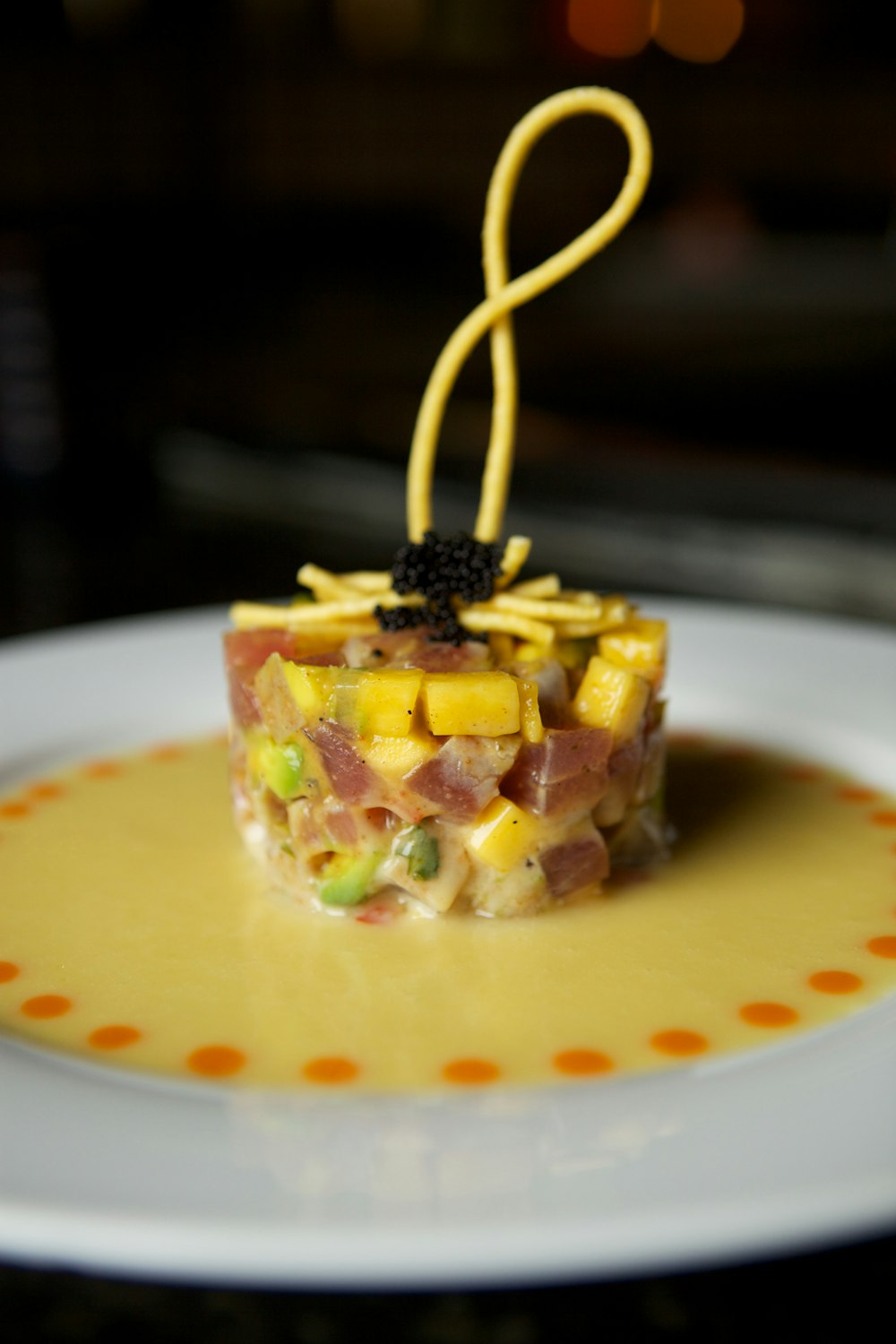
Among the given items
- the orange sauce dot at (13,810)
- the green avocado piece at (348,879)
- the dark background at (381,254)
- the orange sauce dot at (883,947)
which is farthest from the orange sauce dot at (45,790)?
the dark background at (381,254)

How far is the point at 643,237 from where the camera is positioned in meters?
11.4

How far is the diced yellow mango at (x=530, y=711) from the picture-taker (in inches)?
83.6

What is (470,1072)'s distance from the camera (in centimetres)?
174

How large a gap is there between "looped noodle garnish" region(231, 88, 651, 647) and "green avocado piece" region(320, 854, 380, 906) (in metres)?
0.39

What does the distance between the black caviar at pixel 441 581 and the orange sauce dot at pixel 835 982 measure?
0.74 metres

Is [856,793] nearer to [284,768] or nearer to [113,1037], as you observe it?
[284,768]

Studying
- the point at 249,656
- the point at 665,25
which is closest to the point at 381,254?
the point at 665,25

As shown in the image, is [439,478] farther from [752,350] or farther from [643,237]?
[643,237]

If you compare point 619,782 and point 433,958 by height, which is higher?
point 619,782

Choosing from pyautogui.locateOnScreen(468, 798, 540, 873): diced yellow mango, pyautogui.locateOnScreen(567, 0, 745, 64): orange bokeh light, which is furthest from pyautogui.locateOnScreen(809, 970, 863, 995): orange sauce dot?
pyautogui.locateOnScreen(567, 0, 745, 64): orange bokeh light

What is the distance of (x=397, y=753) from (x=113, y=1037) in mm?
553

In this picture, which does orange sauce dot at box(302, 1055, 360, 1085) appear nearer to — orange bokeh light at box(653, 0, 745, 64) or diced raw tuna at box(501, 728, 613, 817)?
diced raw tuna at box(501, 728, 613, 817)

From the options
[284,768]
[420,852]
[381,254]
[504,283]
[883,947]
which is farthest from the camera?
[381,254]

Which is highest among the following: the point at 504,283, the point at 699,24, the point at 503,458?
the point at 699,24
